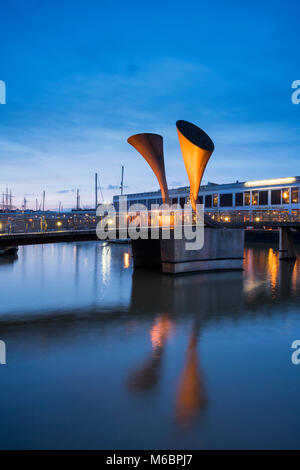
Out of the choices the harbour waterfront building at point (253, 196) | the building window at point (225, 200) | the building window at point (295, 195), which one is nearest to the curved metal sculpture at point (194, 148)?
the harbour waterfront building at point (253, 196)

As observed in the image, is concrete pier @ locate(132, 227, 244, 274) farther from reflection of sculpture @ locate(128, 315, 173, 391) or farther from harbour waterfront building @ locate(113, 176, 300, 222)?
harbour waterfront building @ locate(113, 176, 300, 222)

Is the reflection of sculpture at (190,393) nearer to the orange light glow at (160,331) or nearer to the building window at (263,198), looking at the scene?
the orange light glow at (160,331)

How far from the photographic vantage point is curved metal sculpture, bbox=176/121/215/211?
117 ft

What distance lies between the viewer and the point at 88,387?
34.1 ft

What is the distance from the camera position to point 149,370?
38.5ft

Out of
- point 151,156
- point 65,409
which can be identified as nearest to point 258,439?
point 65,409

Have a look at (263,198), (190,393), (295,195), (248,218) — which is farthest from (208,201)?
(190,393)

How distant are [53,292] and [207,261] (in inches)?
549

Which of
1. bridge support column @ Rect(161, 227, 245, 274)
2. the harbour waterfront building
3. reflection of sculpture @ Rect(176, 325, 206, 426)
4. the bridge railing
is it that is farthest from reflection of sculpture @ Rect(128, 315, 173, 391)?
the harbour waterfront building

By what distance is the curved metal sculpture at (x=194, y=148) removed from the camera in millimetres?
35688

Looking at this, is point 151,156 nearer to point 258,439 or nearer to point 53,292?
point 53,292

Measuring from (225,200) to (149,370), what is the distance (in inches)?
3218

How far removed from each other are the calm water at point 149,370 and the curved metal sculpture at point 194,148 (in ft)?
53.5

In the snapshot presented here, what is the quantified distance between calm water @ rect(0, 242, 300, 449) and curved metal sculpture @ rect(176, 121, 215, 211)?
53.5 ft
